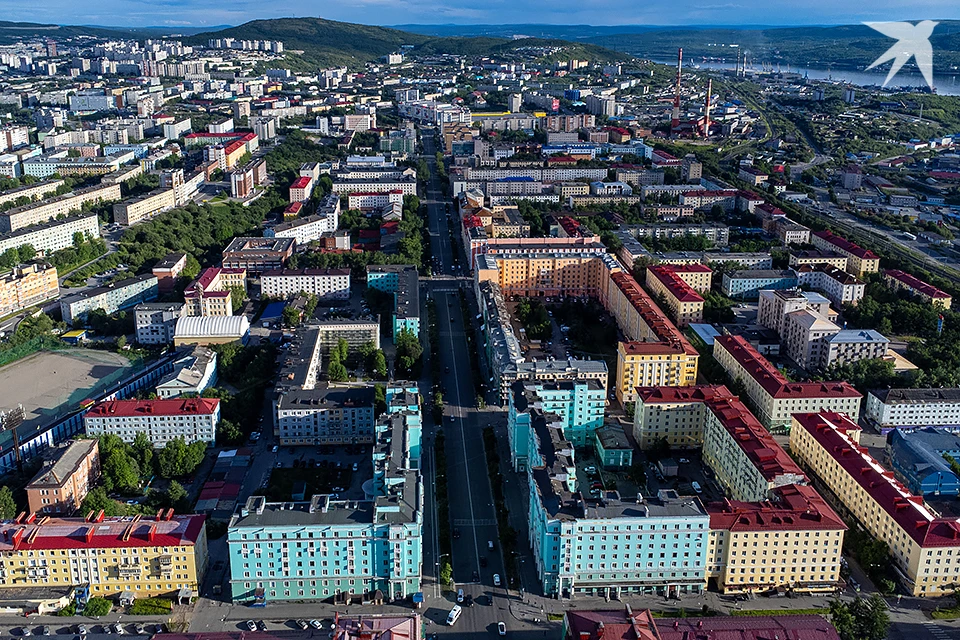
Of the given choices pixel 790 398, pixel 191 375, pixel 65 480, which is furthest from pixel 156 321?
pixel 790 398

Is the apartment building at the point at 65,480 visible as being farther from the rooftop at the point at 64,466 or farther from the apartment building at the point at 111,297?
the apartment building at the point at 111,297

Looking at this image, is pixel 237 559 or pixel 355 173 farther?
pixel 355 173

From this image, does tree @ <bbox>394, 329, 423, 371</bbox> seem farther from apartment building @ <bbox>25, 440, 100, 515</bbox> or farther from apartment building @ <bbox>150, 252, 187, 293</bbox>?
apartment building @ <bbox>150, 252, 187, 293</bbox>

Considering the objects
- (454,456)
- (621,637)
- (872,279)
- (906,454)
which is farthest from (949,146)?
(621,637)

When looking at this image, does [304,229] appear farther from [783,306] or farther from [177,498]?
[177,498]

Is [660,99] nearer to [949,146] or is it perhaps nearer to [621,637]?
[949,146]

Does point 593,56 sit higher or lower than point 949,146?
higher

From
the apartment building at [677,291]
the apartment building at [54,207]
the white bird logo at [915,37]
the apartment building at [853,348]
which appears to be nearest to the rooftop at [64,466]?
the apartment building at [677,291]
